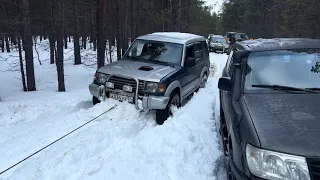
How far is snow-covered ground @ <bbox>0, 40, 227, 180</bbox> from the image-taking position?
402 centimetres

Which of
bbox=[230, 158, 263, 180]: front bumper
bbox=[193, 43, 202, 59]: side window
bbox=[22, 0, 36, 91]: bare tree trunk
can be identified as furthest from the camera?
bbox=[22, 0, 36, 91]: bare tree trunk

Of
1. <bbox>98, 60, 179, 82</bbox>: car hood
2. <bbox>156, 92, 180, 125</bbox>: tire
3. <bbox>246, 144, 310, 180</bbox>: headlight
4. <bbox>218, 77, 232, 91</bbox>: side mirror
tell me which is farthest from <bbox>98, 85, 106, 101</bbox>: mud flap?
<bbox>246, 144, 310, 180</bbox>: headlight

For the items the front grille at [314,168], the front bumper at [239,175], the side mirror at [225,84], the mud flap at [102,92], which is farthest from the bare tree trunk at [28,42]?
the front grille at [314,168]

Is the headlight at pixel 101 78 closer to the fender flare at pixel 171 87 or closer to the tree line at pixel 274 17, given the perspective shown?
the fender flare at pixel 171 87

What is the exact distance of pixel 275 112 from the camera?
120 inches

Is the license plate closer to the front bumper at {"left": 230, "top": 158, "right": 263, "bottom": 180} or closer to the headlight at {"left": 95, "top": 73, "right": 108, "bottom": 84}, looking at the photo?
the headlight at {"left": 95, "top": 73, "right": 108, "bottom": 84}

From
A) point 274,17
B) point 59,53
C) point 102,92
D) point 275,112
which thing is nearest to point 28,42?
point 59,53

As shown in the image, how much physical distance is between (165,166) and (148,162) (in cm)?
28

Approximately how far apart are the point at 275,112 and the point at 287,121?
0.23m

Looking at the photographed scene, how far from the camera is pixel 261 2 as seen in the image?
52219mm

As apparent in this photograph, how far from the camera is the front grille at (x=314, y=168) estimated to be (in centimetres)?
234

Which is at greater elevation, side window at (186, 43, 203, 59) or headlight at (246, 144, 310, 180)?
side window at (186, 43, 203, 59)

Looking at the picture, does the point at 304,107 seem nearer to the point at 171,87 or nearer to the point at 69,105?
the point at 171,87

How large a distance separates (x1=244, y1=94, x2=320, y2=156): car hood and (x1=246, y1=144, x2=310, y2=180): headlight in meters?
0.06
